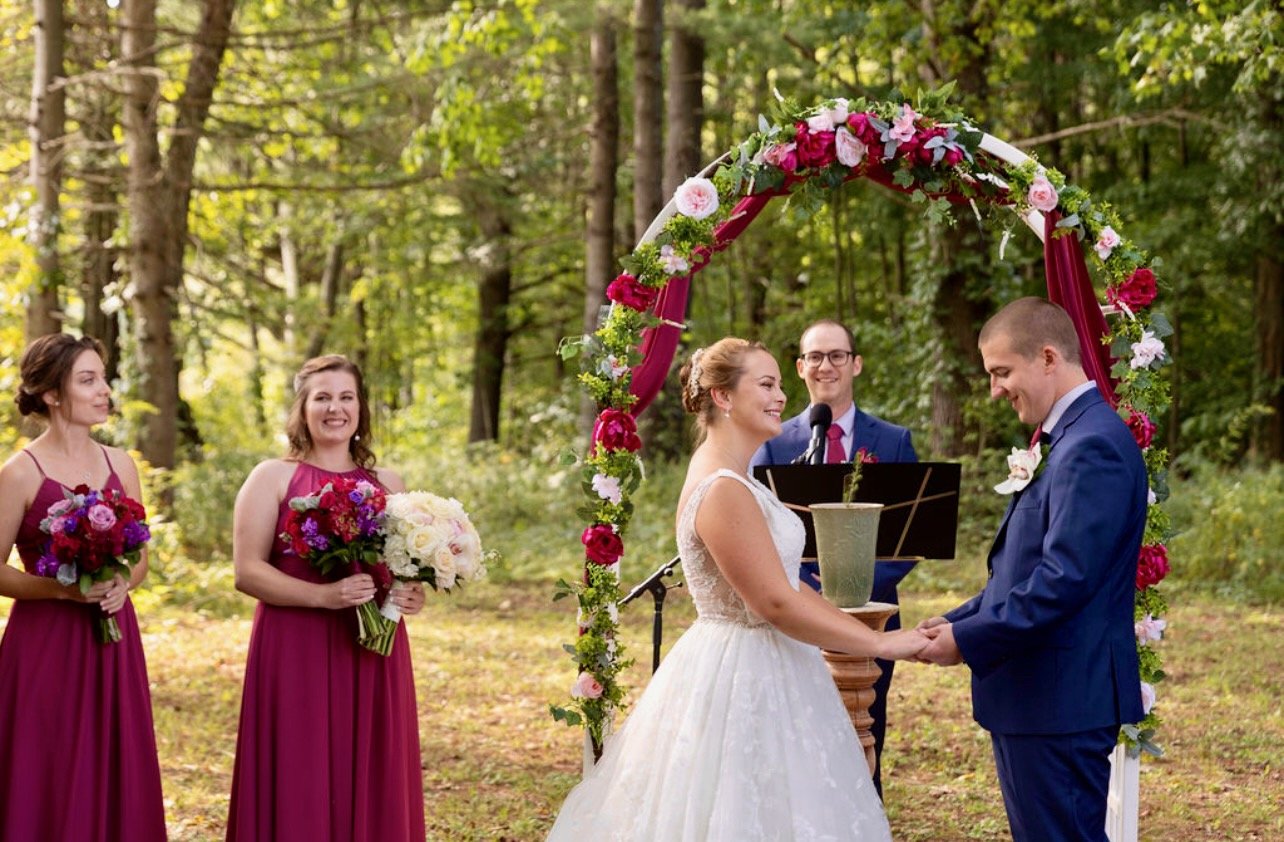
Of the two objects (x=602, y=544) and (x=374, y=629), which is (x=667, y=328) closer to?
(x=602, y=544)

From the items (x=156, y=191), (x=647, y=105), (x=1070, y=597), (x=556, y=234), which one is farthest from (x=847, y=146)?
(x=556, y=234)

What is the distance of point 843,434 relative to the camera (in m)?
6.09

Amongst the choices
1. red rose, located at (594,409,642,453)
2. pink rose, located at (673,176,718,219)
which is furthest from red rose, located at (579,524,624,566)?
pink rose, located at (673,176,718,219)

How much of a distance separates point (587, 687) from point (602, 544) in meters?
0.60

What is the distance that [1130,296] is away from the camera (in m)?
5.45

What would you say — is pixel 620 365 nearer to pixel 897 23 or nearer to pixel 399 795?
pixel 399 795

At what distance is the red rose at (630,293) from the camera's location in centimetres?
561

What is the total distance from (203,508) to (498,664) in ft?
21.6

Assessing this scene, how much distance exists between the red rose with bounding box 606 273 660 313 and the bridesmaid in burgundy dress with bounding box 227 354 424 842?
Answer: 3.99 ft

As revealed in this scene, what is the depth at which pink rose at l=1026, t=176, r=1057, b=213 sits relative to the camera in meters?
5.40

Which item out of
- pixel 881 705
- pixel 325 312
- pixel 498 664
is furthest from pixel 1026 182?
pixel 325 312

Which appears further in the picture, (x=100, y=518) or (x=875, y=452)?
(x=875, y=452)

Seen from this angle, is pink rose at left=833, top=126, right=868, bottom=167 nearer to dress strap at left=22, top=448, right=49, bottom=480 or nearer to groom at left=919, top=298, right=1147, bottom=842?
groom at left=919, top=298, right=1147, bottom=842

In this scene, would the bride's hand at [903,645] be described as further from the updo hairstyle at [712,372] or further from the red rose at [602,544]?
the red rose at [602,544]
